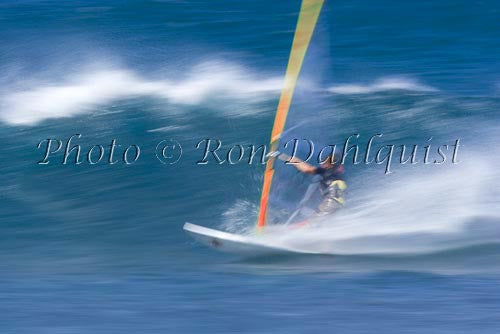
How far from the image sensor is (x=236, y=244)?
7961 mm

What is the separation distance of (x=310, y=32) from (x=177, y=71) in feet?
16.8

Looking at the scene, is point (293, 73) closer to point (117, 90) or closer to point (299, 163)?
point (299, 163)

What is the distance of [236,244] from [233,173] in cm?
280

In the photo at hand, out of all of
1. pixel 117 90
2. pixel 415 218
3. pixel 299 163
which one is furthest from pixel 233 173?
pixel 117 90

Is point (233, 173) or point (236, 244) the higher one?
point (233, 173)

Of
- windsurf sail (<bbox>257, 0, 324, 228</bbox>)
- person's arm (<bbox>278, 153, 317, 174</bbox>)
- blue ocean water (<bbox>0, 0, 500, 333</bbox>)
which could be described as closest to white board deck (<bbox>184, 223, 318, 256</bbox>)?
blue ocean water (<bbox>0, 0, 500, 333</bbox>)

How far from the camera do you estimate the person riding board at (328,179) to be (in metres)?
8.23

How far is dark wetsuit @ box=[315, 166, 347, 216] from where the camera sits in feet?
27.1

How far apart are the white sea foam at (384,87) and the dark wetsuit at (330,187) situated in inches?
171

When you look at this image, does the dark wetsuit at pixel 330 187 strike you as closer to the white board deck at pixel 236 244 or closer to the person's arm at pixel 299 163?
the person's arm at pixel 299 163

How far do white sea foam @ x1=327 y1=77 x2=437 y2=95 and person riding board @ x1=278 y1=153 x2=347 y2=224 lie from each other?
4327 mm

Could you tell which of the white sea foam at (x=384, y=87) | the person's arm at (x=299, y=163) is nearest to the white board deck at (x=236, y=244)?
the person's arm at (x=299, y=163)

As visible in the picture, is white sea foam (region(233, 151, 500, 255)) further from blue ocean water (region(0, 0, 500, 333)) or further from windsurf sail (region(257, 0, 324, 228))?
windsurf sail (region(257, 0, 324, 228))

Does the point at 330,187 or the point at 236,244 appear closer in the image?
the point at 236,244
